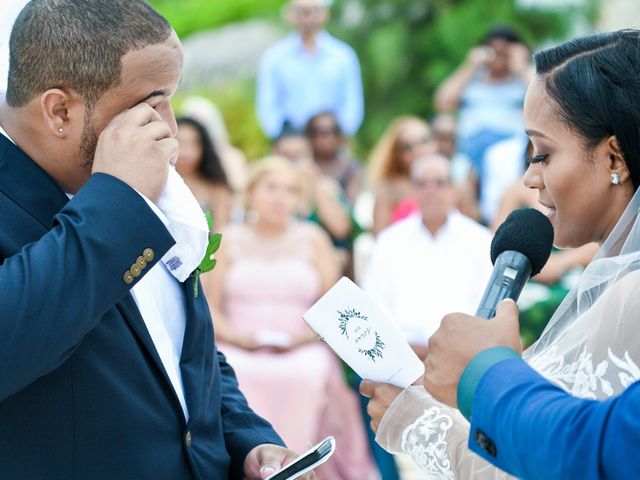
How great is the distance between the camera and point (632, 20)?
55.4 feet

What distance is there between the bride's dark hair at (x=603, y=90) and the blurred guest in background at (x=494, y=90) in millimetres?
6314

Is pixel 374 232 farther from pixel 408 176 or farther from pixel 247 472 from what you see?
pixel 247 472

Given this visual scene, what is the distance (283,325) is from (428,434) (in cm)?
408

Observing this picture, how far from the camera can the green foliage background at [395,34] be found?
685 inches

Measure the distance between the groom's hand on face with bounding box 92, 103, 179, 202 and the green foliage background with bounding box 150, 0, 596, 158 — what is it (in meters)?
14.5

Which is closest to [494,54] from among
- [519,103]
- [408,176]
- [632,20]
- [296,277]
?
[519,103]

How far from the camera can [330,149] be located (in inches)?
365

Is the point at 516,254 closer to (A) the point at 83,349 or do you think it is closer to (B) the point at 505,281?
(B) the point at 505,281

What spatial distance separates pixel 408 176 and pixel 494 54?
155 centimetres

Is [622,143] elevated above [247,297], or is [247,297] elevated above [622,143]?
[622,143]

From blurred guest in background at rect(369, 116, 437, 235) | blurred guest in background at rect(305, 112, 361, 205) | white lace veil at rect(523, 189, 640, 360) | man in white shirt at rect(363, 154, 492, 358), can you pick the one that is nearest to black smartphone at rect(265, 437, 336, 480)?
white lace veil at rect(523, 189, 640, 360)

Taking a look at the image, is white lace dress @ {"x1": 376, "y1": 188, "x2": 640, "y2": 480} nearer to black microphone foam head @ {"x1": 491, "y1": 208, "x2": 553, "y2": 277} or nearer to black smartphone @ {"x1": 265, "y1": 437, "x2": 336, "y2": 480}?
black microphone foam head @ {"x1": 491, "y1": 208, "x2": 553, "y2": 277}

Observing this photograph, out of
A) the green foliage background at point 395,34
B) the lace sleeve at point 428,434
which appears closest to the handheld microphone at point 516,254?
the lace sleeve at point 428,434

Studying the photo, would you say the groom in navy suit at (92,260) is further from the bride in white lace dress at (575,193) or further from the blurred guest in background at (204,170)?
the blurred guest in background at (204,170)
